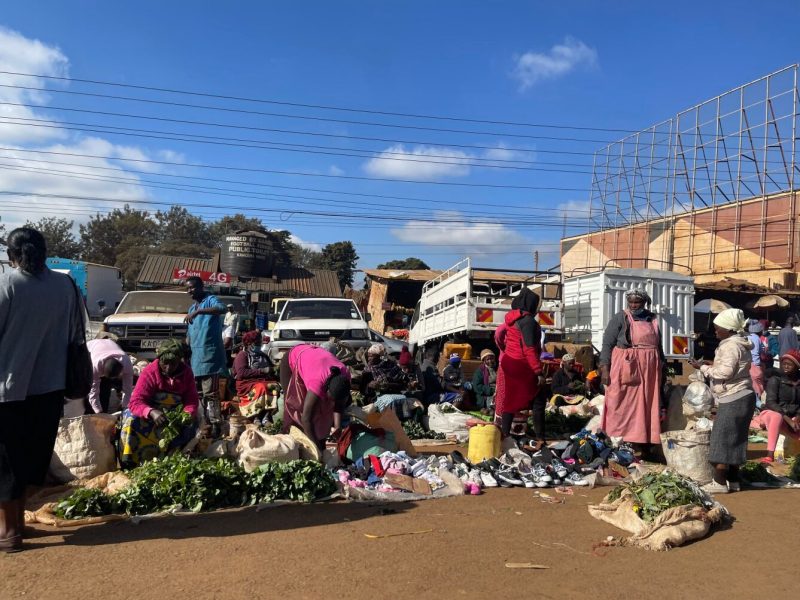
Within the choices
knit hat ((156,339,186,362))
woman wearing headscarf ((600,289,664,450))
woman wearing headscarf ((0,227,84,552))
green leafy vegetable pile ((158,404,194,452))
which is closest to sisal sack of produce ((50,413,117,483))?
green leafy vegetable pile ((158,404,194,452))

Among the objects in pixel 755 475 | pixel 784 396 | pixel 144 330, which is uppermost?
pixel 144 330

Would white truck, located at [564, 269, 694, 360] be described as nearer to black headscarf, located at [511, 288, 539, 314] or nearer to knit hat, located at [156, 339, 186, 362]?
black headscarf, located at [511, 288, 539, 314]

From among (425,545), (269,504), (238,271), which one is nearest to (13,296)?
(269,504)

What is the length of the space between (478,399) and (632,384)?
3.14m

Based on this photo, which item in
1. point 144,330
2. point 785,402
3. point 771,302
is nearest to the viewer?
point 785,402

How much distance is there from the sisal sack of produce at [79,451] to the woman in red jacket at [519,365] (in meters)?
3.84

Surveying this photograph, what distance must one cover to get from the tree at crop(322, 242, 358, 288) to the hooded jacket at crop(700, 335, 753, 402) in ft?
146

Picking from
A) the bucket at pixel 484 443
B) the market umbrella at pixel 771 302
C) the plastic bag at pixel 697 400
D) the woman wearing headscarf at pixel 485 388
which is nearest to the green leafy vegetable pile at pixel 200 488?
the bucket at pixel 484 443

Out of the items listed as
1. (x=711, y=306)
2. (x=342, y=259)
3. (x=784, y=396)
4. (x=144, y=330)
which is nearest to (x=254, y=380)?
(x=144, y=330)

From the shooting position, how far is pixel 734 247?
23.7 metres

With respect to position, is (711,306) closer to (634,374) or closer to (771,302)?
(771,302)

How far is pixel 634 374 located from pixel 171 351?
4.37m

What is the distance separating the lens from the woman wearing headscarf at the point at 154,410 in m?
5.12

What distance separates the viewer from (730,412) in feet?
17.4
